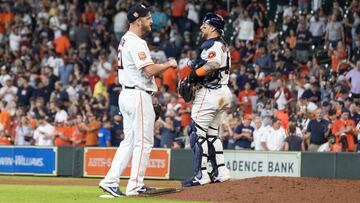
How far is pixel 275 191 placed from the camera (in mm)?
12414

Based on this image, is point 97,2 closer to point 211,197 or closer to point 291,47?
point 291,47

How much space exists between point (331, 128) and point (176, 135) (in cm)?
460

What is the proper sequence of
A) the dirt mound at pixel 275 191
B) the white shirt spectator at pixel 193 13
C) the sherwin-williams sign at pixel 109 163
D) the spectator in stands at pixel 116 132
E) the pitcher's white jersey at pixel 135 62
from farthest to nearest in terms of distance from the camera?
the white shirt spectator at pixel 193 13 < the spectator in stands at pixel 116 132 < the sherwin-williams sign at pixel 109 163 < the pitcher's white jersey at pixel 135 62 < the dirt mound at pixel 275 191

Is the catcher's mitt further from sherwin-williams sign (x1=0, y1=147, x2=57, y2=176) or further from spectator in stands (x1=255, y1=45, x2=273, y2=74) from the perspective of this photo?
spectator in stands (x1=255, y1=45, x2=273, y2=74)

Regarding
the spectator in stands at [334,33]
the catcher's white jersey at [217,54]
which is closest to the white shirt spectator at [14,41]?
the spectator in stands at [334,33]

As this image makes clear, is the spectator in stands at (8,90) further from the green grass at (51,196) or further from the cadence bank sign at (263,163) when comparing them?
the green grass at (51,196)

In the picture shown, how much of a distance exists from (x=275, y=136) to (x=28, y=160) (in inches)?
248

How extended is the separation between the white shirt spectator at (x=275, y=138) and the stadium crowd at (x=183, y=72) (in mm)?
23

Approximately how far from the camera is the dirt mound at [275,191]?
1179 cm

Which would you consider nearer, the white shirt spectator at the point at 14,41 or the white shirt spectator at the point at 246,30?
the white shirt spectator at the point at 246,30

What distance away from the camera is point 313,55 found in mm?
26344

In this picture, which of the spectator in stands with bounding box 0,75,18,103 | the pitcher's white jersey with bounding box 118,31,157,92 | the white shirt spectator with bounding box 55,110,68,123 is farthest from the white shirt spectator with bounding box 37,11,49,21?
the pitcher's white jersey with bounding box 118,31,157,92

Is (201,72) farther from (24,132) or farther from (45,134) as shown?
(24,132)

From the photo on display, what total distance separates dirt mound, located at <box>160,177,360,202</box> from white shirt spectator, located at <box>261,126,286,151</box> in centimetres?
799
